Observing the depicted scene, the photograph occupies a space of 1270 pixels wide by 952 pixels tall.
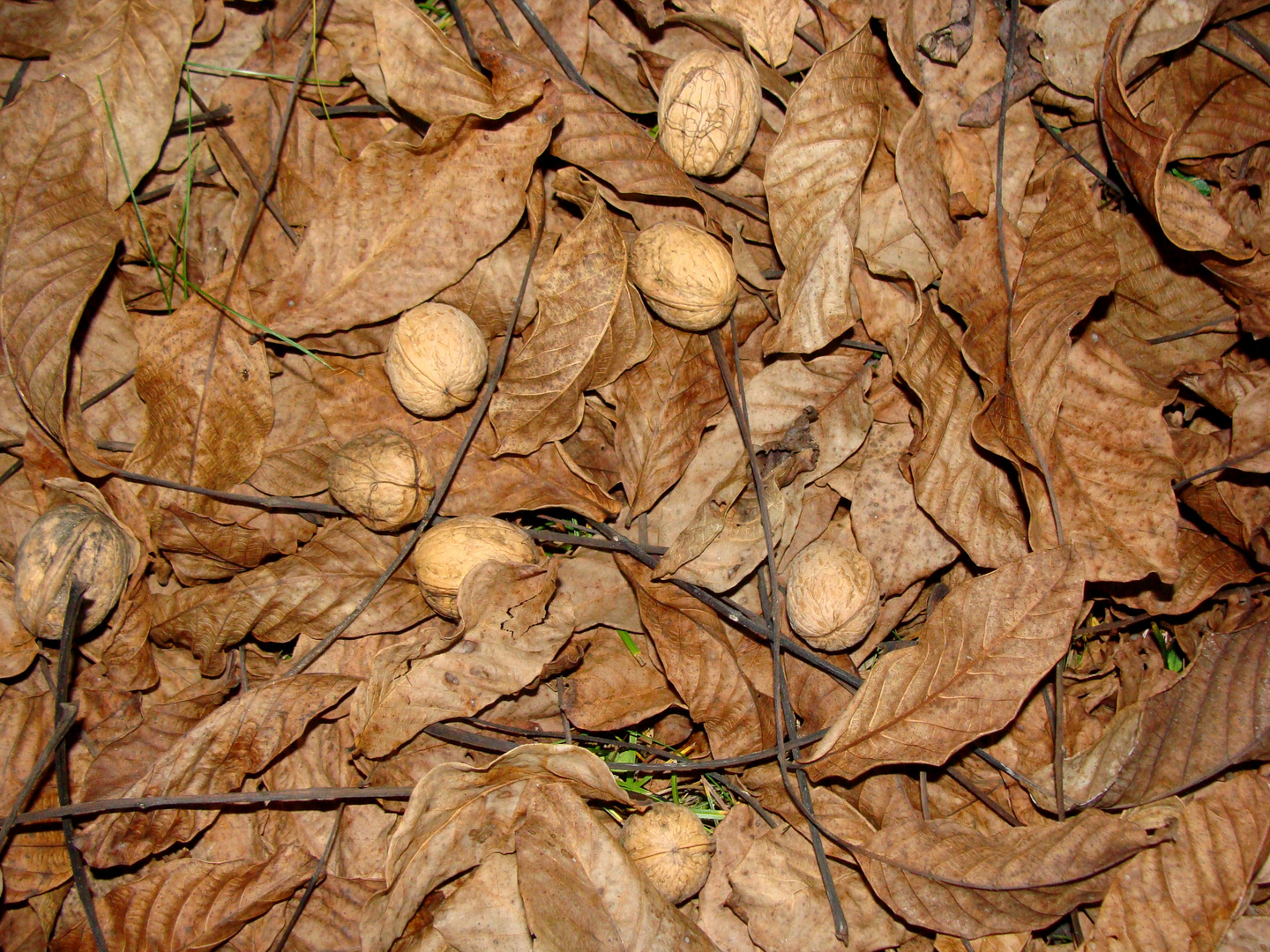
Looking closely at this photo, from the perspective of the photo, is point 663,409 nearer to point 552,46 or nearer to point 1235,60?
point 552,46

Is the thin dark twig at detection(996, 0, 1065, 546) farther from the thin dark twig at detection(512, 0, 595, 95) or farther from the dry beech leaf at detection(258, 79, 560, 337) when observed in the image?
the dry beech leaf at detection(258, 79, 560, 337)

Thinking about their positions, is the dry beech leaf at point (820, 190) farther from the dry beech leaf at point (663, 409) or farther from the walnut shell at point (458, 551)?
the walnut shell at point (458, 551)

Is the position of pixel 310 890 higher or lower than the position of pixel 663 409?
lower

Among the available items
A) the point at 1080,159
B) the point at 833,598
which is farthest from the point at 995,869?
the point at 1080,159

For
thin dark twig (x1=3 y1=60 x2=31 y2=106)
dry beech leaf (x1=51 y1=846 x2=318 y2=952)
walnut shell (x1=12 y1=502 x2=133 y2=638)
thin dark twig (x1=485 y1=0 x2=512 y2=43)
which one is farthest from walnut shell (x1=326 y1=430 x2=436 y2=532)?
thin dark twig (x1=3 y1=60 x2=31 y2=106)

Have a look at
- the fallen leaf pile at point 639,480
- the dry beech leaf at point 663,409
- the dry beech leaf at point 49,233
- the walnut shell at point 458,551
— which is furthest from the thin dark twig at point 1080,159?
the dry beech leaf at point 49,233

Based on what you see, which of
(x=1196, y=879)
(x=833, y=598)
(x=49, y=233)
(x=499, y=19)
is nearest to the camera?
(x=1196, y=879)
